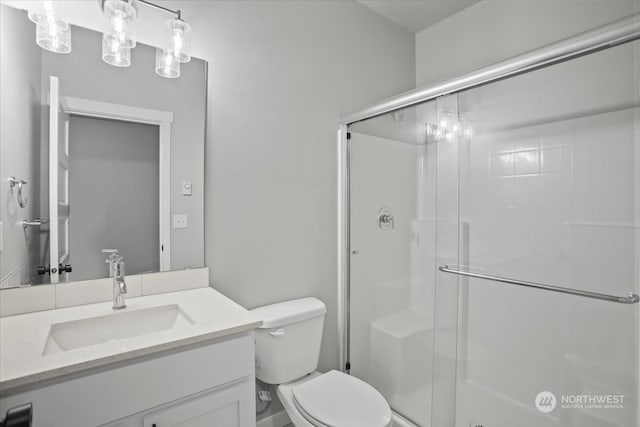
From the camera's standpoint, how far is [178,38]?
4.49 ft

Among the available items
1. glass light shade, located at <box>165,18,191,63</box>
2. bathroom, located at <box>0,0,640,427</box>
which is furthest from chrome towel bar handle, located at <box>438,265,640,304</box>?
glass light shade, located at <box>165,18,191,63</box>

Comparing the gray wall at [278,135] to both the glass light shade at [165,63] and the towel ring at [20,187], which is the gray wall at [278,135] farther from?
the towel ring at [20,187]

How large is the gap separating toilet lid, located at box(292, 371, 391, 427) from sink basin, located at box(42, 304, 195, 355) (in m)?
0.65

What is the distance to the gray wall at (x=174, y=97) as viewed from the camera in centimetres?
126

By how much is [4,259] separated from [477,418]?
84.2 inches

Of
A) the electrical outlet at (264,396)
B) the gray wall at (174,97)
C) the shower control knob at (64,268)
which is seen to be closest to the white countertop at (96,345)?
the shower control knob at (64,268)

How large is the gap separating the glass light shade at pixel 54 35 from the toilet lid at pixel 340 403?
5.45 feet

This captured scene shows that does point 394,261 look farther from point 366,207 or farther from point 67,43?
point 67,43

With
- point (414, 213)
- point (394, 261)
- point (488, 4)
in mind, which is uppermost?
point (488, 4)

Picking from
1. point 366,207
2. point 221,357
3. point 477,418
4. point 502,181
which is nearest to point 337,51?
point 366,207

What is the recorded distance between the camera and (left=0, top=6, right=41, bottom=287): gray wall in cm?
110

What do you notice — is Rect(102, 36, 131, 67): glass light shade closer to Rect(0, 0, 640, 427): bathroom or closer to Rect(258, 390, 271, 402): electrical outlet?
Rect(0, 0, 640, 427): bathroom

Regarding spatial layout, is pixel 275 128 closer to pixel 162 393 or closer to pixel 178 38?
pixel 178 38

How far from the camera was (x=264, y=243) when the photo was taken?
1.75 meters
